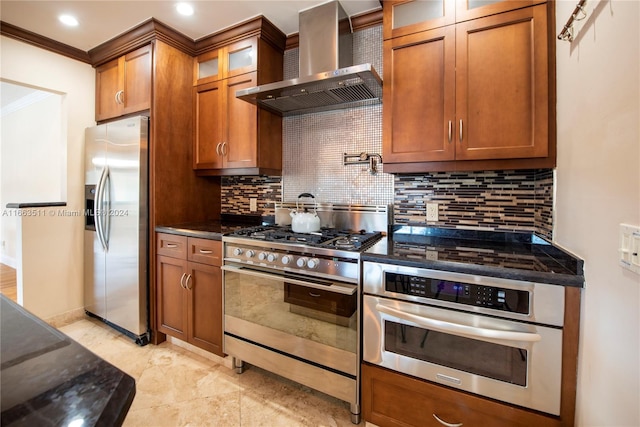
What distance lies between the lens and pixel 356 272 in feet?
4.90

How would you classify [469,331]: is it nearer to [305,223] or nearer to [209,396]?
[305,223]

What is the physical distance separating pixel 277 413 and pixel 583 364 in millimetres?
1484

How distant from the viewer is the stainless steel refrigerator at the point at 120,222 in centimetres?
228

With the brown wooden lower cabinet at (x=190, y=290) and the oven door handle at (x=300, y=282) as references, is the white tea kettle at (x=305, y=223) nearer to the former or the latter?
the oven door handle at (x=300, y=282)

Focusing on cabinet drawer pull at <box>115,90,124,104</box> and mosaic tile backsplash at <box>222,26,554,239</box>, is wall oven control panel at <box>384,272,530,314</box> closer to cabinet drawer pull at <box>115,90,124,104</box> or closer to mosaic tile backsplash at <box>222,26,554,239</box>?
mosaic tile backsplash at <box>222,26,554,239</box>

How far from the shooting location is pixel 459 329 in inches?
49.3

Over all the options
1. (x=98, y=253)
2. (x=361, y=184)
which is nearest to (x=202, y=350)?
(x=98, y=253)

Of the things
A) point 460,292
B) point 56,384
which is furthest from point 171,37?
point 460,292

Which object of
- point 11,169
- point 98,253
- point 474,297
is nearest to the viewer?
point 474,297

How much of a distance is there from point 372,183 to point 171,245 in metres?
1.62

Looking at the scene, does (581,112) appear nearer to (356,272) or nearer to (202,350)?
(356,272)

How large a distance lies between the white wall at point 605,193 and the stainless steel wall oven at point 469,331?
114mm

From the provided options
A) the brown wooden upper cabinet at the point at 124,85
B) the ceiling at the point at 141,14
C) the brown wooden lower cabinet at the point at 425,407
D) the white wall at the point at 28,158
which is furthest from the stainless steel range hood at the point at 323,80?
the white wall at the point at 28,158

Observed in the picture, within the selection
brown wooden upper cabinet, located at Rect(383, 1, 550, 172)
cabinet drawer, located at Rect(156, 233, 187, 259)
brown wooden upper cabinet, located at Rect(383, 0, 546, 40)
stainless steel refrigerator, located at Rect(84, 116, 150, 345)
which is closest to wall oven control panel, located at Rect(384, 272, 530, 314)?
brown wooden upper cabinet, located at Rect(383, 1, 550, 172)
